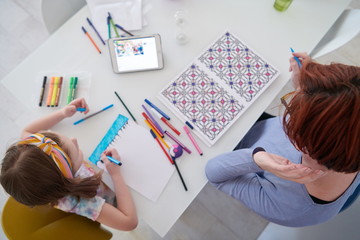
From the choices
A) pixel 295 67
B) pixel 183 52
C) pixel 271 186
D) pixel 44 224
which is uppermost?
pixel 183 52

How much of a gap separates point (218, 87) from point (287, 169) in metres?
0.42

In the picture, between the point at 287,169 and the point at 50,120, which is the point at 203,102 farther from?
the point at 50,120

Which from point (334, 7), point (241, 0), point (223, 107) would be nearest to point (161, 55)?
point (223, 107)

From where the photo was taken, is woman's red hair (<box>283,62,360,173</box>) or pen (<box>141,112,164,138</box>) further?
pen (<box>141,112,164,138</box>)

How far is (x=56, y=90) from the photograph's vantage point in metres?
1.00

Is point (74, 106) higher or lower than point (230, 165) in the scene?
higher

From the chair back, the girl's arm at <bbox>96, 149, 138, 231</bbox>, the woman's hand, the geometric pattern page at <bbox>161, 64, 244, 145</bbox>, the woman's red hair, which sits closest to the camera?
the woman's red hair

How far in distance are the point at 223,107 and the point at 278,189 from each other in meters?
0.35

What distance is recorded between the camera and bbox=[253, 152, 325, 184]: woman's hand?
68 cm

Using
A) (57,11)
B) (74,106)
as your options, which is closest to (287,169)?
(74,106)

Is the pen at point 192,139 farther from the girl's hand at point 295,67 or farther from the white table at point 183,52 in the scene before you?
the girl's hand at point 295,67

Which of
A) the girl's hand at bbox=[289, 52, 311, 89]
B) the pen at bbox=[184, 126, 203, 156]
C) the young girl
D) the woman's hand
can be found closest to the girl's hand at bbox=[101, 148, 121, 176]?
the young girl

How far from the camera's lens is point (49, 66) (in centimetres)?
103

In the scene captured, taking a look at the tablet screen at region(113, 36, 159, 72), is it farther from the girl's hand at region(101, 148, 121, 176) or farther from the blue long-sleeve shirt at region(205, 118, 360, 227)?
the blue long-sleeve shirt at region(205, 118, 360, 227)
